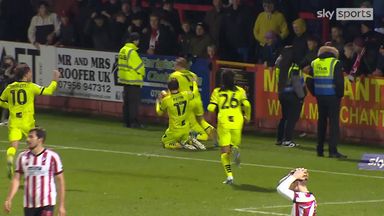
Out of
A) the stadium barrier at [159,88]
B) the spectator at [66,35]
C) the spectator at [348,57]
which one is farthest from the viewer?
the spectator at [66,35]

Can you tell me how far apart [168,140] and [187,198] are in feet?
18.6

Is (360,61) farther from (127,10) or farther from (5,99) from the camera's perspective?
(5,99)

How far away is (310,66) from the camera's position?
26750 mm

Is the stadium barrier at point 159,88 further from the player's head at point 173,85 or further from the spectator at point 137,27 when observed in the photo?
the player's head at point 173,85

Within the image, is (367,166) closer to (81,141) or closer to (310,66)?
(310,66)

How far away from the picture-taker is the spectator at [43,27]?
33656mm

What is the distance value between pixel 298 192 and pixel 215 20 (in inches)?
677

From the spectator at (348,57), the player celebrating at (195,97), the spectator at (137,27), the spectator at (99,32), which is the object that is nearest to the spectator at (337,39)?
the spectator at (348,57)

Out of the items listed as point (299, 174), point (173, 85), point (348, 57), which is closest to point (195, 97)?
point (173, 85)

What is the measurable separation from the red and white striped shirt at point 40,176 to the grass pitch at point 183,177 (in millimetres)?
3662

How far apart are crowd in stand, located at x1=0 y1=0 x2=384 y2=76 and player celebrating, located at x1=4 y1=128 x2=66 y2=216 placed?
38.1ft

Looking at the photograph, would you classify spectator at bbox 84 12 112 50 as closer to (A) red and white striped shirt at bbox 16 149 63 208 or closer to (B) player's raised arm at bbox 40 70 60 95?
(B) player's raised arm at bbox 40 70 60 95

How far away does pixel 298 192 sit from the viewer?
14453 mm

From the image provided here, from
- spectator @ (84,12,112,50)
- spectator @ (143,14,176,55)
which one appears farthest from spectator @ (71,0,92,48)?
spectator @ (143,14,176,55)
